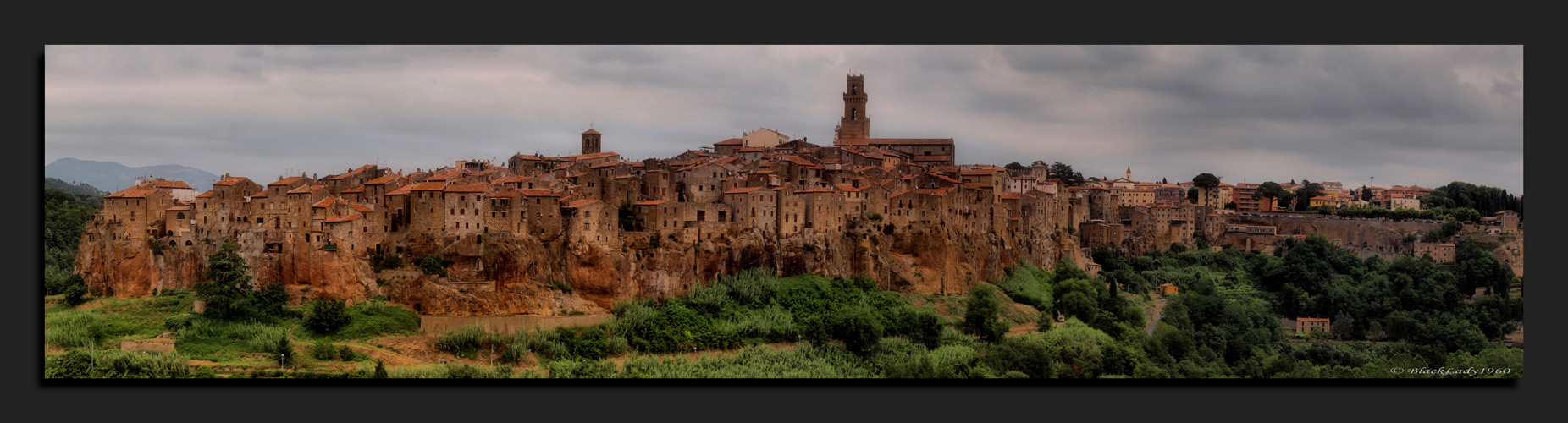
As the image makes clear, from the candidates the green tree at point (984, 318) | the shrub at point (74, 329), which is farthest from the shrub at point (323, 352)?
the green tree at point (984, 318)

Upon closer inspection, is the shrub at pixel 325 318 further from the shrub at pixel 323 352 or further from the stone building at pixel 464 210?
the stone building at pixel 464 210

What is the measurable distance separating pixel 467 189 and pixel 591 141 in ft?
27.3

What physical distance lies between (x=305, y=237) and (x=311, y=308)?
151 cm

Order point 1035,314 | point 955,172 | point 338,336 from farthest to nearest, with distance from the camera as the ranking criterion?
point 955,172 → point 1035,314 → point 338,336

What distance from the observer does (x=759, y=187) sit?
25.5 metres

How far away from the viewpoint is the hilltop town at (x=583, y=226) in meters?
22.0

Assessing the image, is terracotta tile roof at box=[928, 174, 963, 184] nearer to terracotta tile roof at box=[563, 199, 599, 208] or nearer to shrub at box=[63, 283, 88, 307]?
terracotta tile roof at box=[563, 199, 599, 208]

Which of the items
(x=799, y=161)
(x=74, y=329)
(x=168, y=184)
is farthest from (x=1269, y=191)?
(x=74, y=329)

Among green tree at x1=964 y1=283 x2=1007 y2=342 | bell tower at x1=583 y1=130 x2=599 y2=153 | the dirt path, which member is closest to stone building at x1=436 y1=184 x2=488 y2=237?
bell tower at x1=583 y1=130 x2=599 y2=153

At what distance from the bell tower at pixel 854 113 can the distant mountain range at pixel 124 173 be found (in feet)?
58.6

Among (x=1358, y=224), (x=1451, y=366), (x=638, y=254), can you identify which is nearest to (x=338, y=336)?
(x=638, y=254)

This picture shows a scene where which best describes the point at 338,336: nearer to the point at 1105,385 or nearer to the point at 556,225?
the point at 556,225

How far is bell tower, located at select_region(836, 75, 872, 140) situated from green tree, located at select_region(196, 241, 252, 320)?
18115 mm

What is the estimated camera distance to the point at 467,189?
22781 millimetres
